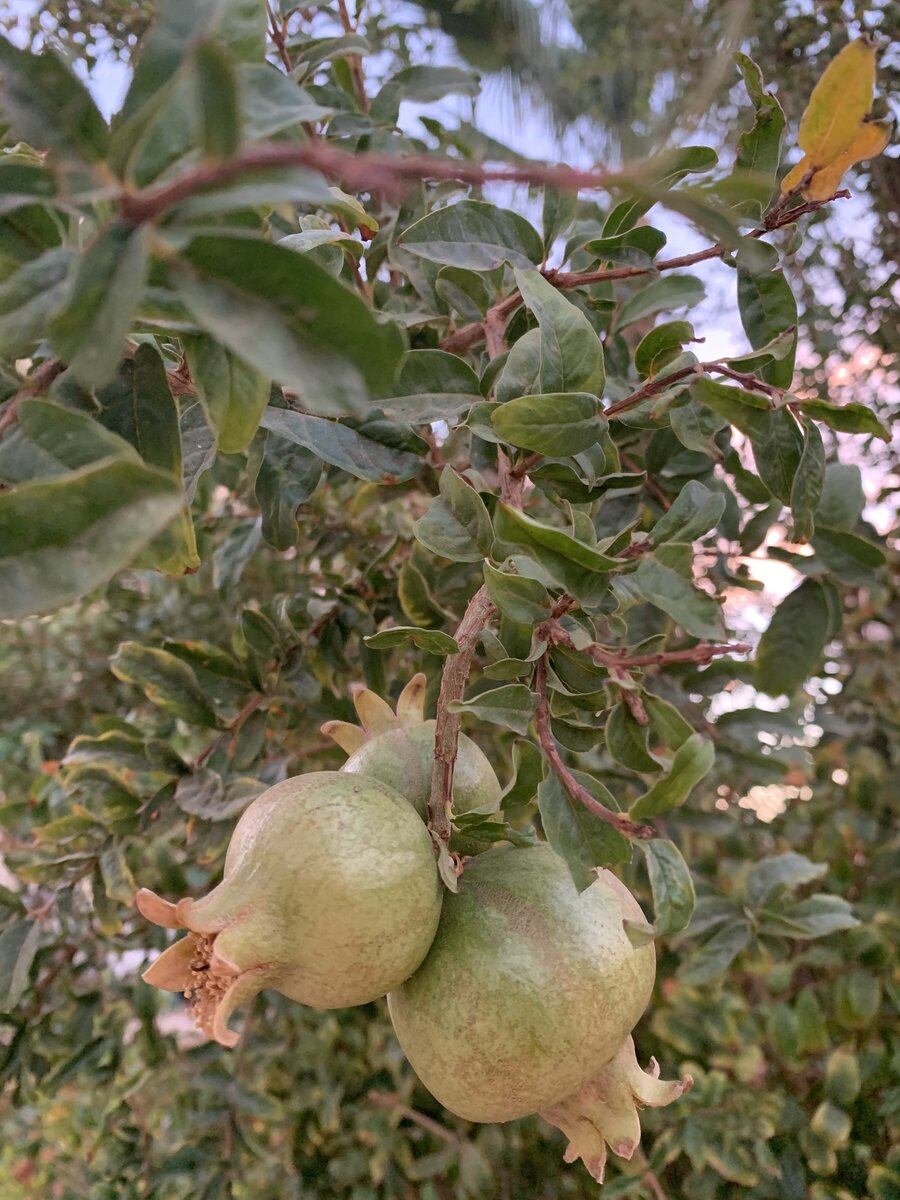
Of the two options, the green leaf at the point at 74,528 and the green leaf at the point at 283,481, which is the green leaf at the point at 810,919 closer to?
the green leaf at the point at 283,481

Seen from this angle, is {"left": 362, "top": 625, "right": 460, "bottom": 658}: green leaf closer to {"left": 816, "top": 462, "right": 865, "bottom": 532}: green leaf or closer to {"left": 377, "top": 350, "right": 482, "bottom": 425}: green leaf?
{"left": 377, "top": 350, "right": 482, "bottom": 425}: green leaf

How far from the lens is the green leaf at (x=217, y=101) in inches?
8.8

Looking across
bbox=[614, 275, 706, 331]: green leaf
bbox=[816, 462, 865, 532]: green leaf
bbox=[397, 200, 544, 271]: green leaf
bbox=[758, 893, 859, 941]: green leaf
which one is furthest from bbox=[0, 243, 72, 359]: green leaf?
bbox=[758, 893, 859, 941]: green leaf

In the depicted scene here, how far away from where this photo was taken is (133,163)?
0.25 metres

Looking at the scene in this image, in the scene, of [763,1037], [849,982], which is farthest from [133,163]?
[763,1037]

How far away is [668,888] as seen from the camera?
442 millimetres

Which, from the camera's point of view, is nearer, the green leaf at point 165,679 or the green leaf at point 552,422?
the green leaf at point 552,422

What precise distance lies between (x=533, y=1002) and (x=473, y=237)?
1.61 feet

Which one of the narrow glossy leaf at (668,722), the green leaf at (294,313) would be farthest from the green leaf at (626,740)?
the green leaf at (294,313)

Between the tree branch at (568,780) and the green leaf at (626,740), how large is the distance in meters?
0.04

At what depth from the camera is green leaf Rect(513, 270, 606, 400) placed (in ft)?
1.60

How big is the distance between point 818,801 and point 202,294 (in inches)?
50.2

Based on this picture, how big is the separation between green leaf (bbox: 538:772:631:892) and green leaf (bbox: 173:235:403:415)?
0.90ft

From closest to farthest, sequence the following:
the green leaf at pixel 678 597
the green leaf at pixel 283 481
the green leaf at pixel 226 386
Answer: the green leaf at pixel 226 386 → the green leaf at pixel 678 597 → the green leaf at pixel 283 481
